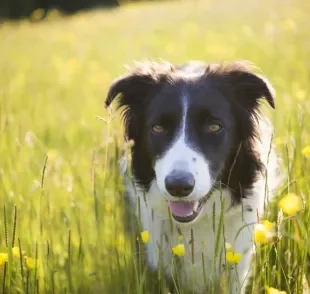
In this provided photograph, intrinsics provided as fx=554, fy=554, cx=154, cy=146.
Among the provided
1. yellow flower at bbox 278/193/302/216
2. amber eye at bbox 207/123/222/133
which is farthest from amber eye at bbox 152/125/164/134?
yellow flower at bbox 278/193/302/216

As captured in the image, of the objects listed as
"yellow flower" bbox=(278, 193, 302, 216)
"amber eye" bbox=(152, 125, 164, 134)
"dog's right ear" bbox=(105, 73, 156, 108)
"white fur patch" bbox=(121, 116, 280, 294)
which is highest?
"dog's right ear" bbox=(105, 73, 156, 108)

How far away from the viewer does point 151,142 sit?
3.12 metres

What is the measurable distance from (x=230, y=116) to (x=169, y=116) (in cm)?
38

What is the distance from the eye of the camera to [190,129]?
2949 millimetres

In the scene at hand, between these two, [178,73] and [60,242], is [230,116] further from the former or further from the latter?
[60,242]

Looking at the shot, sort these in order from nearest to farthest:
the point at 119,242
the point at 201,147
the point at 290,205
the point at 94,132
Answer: the point at 290,205
the point at 119,242
the point at 201,147
the point at 94,132

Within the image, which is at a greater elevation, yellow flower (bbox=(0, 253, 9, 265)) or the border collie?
the border collie

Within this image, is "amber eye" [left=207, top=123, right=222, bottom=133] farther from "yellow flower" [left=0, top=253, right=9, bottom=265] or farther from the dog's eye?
"yellow flower" [left=0, top=253, right=9, bottom=265]

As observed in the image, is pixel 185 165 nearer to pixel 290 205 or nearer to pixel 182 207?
pixel 182 207

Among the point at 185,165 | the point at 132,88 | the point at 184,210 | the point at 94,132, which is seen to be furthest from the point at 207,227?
the point at 94,132

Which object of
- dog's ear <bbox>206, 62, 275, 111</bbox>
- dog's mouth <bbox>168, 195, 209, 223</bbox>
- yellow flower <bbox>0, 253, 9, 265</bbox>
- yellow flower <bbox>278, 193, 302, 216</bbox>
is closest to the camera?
yellow flower <bbox>278, 193, 302, 216</bbox>

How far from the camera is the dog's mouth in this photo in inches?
113

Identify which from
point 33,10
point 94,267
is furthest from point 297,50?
point 33,10

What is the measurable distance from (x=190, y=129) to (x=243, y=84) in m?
0.58
